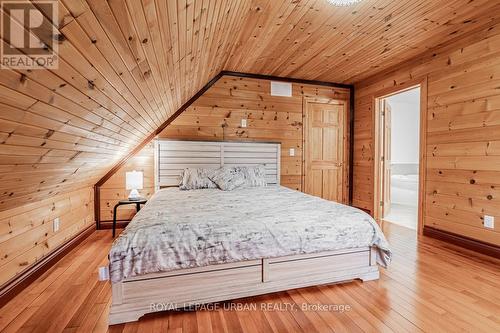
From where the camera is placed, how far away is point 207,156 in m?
3.53

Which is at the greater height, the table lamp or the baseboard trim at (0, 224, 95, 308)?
the table lamp

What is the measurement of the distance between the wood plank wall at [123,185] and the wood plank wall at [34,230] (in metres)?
0.43

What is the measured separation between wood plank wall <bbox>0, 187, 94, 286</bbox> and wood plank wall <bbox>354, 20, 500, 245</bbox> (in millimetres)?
4299

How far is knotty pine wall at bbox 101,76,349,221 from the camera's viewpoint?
340cm

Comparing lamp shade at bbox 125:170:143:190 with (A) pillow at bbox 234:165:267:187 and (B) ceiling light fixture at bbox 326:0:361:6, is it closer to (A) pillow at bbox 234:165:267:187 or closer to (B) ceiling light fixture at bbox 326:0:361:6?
(A) pillow at bbox 234:165:267:187

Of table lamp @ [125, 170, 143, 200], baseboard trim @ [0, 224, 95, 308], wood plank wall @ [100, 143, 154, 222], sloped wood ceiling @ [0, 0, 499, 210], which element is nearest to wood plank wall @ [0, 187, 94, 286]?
baseboard trim @ [0, 224, 95, 308]

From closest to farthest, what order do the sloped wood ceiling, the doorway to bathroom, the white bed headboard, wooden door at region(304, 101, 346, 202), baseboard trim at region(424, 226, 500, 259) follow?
the sloped wood ceiling → baseboard trim at region(424, 226, 500, 259) → the white bed headboard → the doorway to bathroom → wooden door at region(304, 101, 346, 202)

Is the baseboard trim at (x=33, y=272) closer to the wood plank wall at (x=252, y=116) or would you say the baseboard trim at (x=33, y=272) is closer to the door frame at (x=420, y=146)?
the wood plank wall at (x=252, y=116)

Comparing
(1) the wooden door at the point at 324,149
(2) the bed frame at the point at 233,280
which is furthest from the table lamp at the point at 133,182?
(1) the wooden door at the point at 324,149

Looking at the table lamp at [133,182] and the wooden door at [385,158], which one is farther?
the wooden door at [385,158]

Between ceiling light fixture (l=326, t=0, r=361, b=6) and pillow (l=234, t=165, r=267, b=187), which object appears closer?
ceiling light fixture (l=326, t=0, r=361, b=6)

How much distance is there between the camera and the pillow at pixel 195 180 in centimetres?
309

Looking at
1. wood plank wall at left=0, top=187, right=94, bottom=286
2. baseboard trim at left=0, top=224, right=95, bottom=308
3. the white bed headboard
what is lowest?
baseboard trim at left=0, top=224, right=95, bottom=308

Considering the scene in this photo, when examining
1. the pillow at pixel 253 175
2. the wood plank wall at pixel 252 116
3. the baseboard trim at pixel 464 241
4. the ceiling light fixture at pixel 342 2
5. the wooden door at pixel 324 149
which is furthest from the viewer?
the wooden door at pixel 324 149
